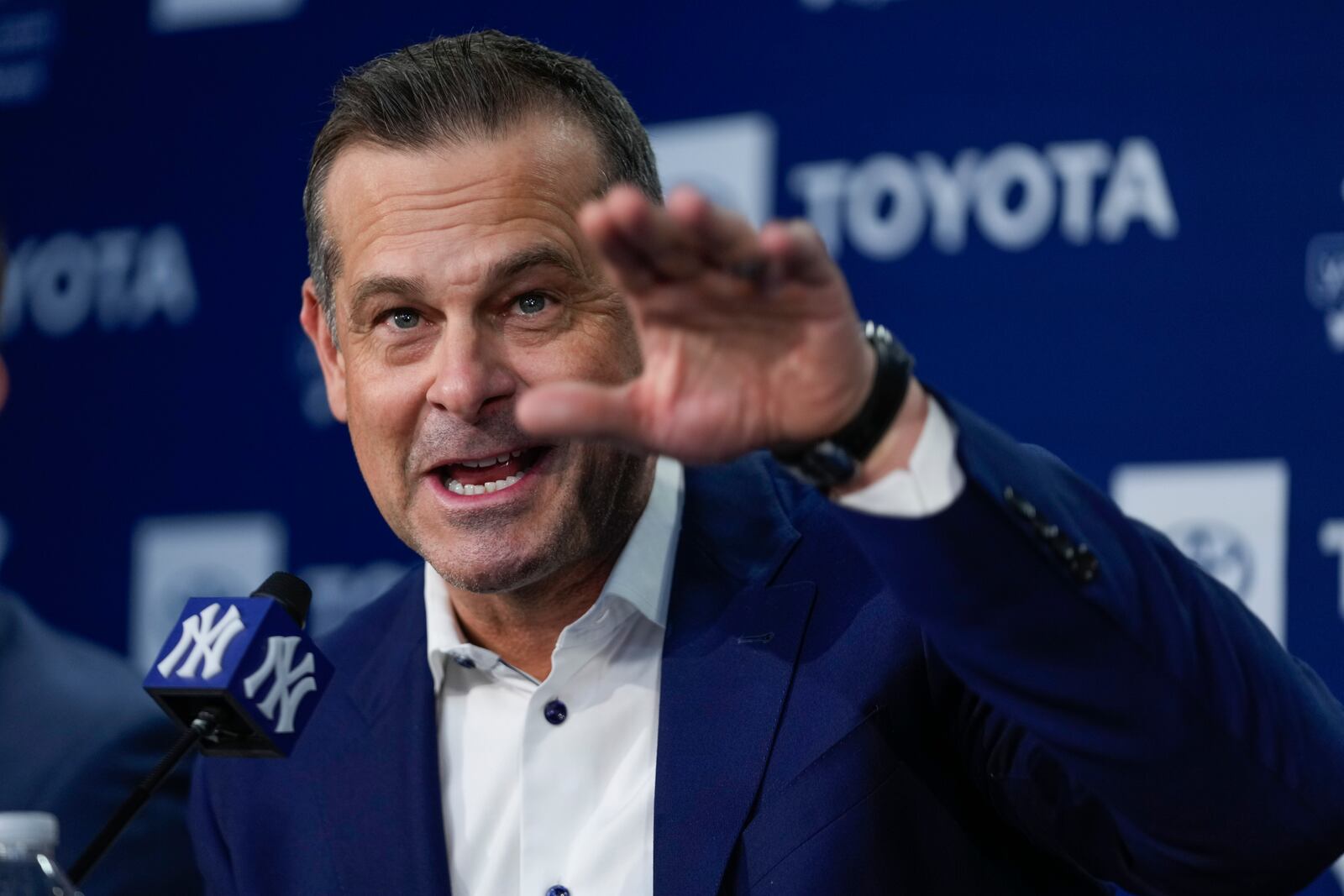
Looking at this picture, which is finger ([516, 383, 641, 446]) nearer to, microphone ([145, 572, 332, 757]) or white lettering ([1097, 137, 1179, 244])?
microphone ([145, 572, 332, 757])

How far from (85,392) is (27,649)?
3.73ft

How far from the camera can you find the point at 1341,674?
2.37m

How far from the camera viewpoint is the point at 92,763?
88.1 inches

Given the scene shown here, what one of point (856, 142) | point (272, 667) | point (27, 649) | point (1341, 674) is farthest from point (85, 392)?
point (1341, 674)

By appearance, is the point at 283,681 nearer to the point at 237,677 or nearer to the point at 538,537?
the point at 237,677

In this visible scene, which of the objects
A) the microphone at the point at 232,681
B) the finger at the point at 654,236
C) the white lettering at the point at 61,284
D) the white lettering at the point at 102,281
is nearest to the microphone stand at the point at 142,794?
the microphone at the point at 232,681

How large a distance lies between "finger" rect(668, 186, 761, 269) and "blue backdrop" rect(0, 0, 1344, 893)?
1.47 m

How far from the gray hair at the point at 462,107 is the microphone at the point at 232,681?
0.62m

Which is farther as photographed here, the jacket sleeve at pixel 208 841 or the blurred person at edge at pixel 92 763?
the blurred person at edge at pixel 92 763

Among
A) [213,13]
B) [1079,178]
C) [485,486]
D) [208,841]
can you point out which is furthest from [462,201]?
[213,13]

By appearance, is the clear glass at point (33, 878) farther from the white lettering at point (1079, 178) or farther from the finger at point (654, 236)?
the white lettering at point (1079, 178)

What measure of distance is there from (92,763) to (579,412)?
1325 millimetres

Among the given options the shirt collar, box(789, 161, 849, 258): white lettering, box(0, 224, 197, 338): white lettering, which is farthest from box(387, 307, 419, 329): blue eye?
box(0, 224, 197, 338): white lettering

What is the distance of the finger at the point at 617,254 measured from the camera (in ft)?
3.71
